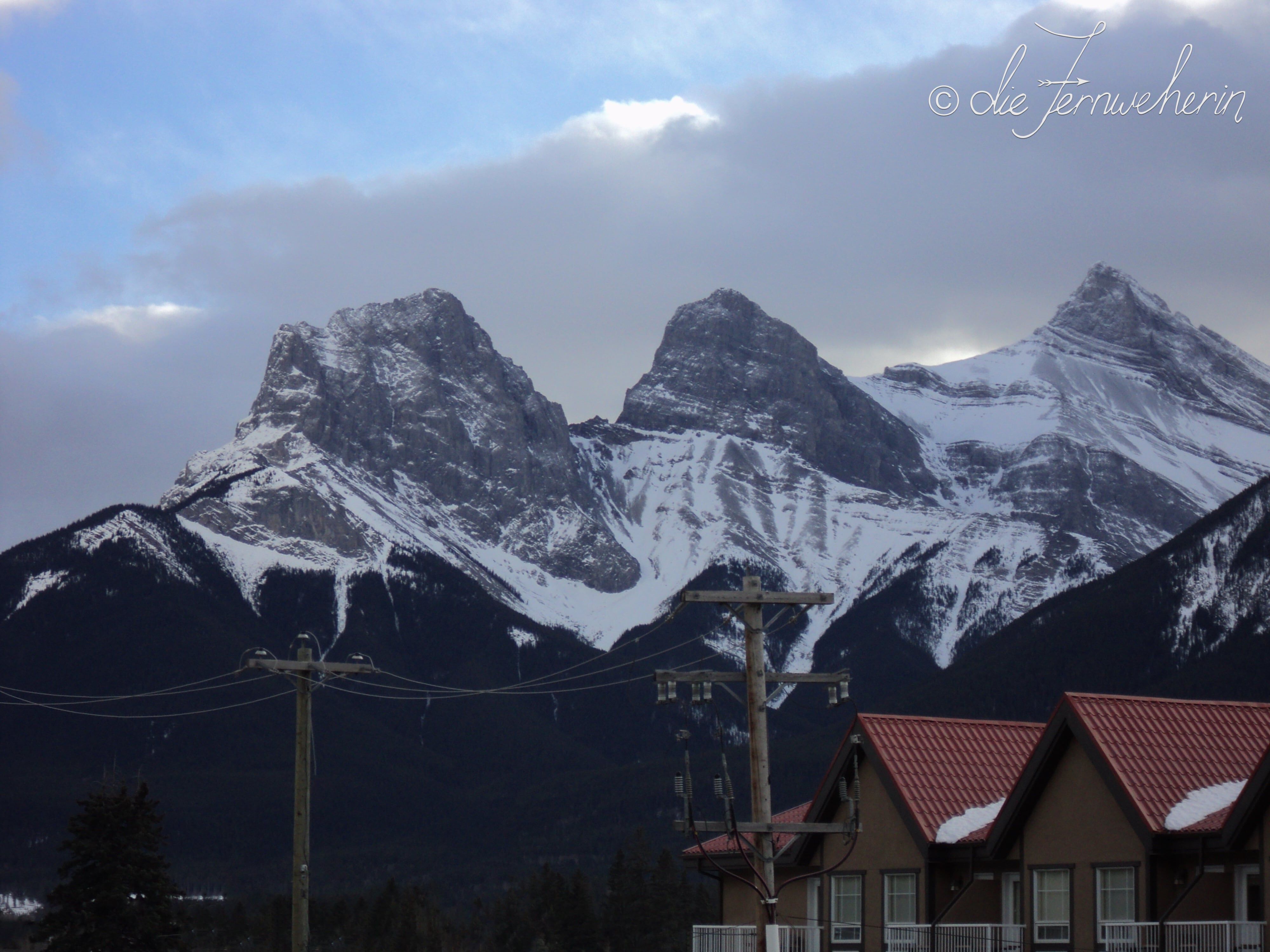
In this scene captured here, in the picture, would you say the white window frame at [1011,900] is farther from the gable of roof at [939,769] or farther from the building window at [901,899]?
the building window at [901,899]

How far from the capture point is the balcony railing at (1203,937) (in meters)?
33.2

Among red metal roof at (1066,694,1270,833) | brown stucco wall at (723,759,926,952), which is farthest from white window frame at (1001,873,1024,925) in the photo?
red metal roof at (1066,694,1270,833)

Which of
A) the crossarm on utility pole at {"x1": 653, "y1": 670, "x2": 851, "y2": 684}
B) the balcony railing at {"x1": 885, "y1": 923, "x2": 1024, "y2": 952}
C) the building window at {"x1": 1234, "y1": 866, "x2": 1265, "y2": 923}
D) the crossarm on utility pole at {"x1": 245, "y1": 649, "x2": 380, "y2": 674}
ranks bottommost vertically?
the balcony railing at {"x1": 885, "y1": 923, "x2": 1024, "y2": 952}

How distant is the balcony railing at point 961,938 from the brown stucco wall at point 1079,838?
60 centimetres

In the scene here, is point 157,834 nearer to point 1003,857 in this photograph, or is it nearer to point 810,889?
point 810,889

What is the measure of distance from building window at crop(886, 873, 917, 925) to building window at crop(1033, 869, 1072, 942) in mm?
3748

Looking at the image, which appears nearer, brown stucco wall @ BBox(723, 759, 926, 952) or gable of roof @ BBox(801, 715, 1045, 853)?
gable of roof @ BBox(801, 715, 1045, 853)

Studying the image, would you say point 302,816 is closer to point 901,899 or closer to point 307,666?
point 307,666

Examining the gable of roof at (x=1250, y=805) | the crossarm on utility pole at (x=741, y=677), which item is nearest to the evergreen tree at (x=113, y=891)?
the crossarm on utility pole at (x=741, y=677)

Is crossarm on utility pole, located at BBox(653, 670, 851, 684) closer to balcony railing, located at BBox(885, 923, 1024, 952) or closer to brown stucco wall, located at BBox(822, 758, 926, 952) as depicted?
brown stucco wall, located at BBox(822, 758, 926, 952)

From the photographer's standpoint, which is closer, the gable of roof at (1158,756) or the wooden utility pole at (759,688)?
the wooden utility pole at (759,688)

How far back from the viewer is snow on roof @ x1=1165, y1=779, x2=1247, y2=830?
35.0 metres

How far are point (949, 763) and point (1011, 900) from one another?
4.17 meters

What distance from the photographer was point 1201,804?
35.7 metres
